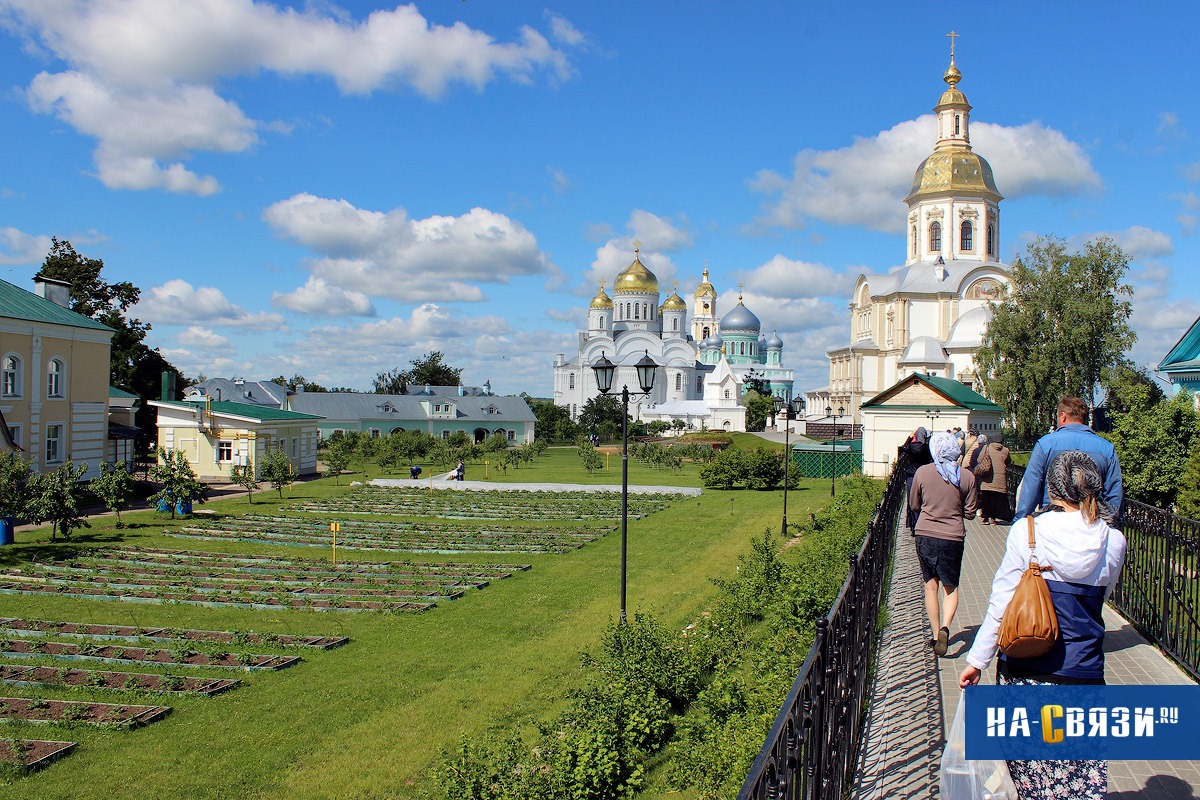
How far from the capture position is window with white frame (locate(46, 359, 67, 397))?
1100 inches

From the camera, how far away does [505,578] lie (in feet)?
54.6

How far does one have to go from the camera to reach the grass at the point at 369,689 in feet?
25.4

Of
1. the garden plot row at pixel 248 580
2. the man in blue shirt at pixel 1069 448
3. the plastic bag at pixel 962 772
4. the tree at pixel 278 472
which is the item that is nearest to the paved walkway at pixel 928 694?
the plastic bag at pixel 962 772

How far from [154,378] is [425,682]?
39697 mm

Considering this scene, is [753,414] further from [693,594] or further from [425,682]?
[425,682]

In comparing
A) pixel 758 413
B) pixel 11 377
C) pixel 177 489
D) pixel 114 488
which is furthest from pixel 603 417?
pixel 114 488

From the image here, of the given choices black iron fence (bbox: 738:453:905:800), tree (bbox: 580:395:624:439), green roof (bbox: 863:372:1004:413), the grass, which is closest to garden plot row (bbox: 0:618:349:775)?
the grass

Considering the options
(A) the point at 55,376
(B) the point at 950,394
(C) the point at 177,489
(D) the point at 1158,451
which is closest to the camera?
(D) the point at 1158,451

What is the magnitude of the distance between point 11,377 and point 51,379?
167 cm

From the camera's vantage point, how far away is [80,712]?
8977 millimetres

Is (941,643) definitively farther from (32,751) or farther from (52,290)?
(52,290)

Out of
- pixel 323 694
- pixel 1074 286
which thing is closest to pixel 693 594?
pixel 323 694

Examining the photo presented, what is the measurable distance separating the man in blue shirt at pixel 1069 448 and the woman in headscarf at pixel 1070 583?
4.07ft

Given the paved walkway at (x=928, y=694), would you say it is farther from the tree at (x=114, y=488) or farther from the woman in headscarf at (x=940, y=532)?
the tree at (x=114, y=488)
